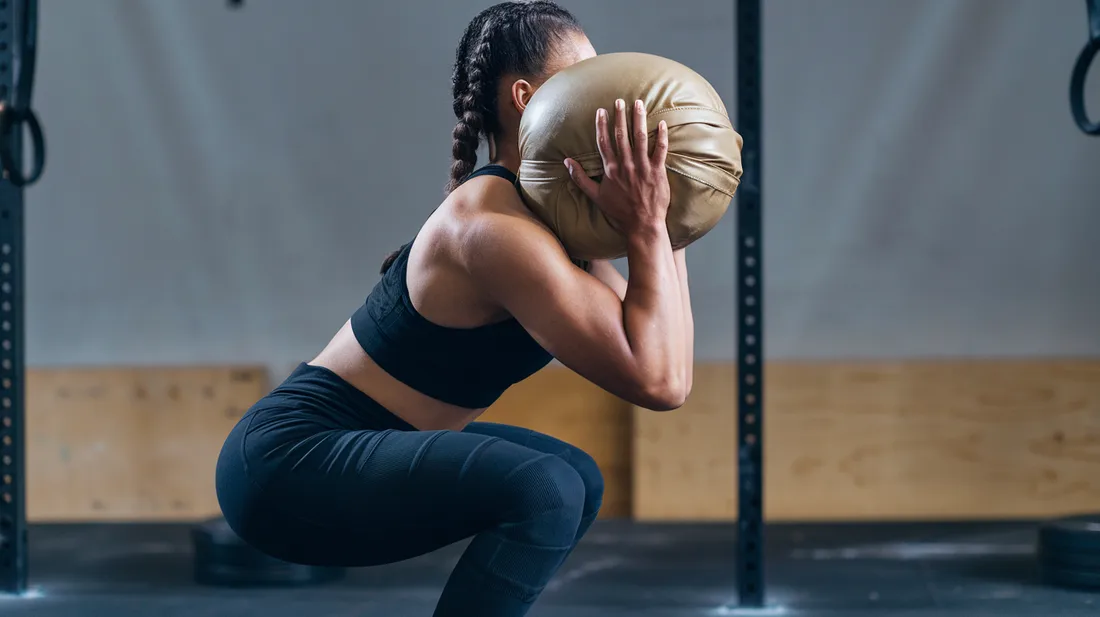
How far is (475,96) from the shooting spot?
5.40ft

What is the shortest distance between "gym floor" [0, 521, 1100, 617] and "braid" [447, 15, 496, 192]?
1593mm

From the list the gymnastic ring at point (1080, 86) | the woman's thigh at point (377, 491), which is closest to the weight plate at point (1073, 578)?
the gymnastic ring at point (1080, 86)

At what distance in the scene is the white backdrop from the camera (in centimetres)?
423

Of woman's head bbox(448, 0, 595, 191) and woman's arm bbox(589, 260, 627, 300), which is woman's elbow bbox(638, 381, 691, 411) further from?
woman's head bbox(448, 0, 595, 191)

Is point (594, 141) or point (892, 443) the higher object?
point (594, 141)

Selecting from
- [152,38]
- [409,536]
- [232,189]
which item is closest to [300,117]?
[232,189]

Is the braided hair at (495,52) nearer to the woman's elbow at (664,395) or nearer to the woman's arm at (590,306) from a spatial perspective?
the woman's arm at (590,306)

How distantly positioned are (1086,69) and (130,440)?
3.56m

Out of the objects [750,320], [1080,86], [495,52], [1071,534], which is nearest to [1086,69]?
[1080,86]

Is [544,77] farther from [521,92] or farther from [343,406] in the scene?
[343,406]

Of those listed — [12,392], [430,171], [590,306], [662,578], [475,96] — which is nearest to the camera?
[590,306]

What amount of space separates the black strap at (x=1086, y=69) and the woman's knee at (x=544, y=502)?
1668mm

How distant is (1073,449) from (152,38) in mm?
3987

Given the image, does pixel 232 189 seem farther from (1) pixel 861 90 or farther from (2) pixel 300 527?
(2) pixel 300 527
